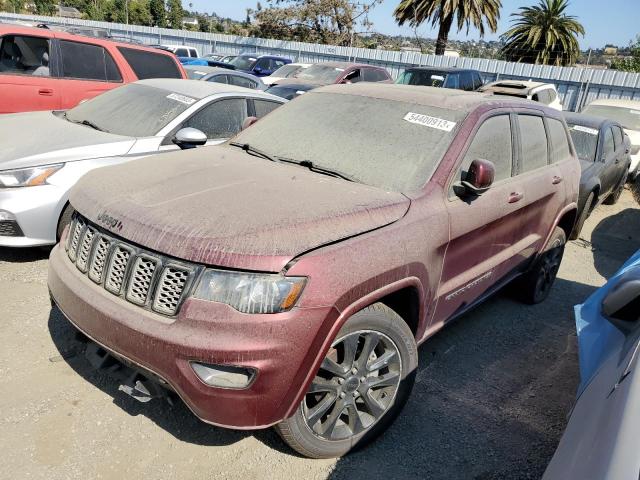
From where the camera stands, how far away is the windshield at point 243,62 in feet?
61.5

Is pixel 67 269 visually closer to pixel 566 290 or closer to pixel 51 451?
pixel 51 451

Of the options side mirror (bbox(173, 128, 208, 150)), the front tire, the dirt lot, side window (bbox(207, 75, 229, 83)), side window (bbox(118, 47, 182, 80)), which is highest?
side window (bbox(118, 47, 182, 80))

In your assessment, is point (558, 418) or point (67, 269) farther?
point (558, 418)

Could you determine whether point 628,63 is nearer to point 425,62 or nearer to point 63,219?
point 425,62

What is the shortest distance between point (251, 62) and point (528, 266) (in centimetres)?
1682

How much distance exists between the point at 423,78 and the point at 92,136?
10.6 m

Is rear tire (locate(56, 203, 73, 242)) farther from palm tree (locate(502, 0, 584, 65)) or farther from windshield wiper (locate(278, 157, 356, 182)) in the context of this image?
palm tree (locate(502, 0, 584, 65))

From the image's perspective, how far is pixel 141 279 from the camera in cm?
225

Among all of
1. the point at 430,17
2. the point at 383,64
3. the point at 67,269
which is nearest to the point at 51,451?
the point at 67,269

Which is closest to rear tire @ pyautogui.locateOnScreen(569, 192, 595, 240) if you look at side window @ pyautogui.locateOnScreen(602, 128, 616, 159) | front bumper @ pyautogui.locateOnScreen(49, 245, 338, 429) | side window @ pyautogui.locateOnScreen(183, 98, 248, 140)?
side window @ pyautogui.locateOnScreen(602, 128, 616, 159)

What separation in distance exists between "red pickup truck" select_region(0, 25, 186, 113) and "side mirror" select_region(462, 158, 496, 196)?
5.70 metres

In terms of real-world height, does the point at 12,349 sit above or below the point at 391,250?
below

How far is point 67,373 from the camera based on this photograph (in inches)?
120

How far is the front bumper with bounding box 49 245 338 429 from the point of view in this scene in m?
2.06
